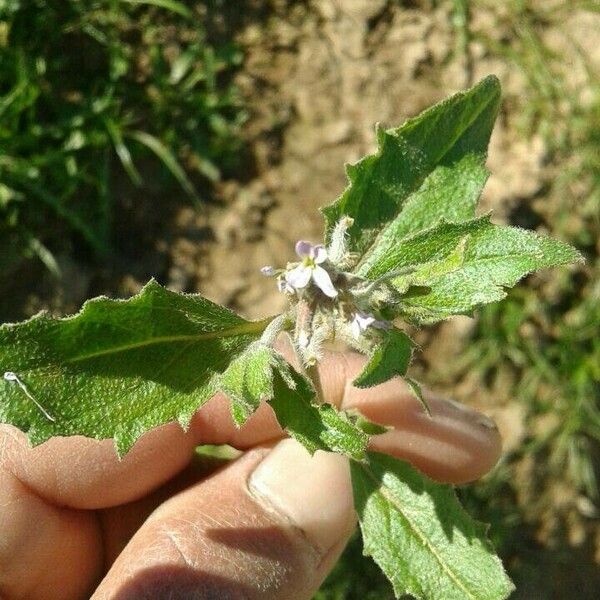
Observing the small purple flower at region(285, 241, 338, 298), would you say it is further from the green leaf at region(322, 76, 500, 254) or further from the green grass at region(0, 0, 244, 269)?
the green grass at region(0, 0, 244, 269)

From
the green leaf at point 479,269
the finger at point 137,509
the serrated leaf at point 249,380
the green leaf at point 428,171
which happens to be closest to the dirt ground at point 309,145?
the finger at point 137,509

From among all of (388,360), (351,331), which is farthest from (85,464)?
(388,360)

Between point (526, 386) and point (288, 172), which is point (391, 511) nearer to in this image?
point (526, 386)

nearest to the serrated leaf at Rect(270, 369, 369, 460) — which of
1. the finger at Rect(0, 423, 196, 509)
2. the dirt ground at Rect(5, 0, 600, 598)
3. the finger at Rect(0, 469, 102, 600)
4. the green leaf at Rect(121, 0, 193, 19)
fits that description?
the finger at Rect(0, 423, 196, 509)

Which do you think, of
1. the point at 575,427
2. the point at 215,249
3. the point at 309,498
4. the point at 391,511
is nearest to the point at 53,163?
the point at 215,249

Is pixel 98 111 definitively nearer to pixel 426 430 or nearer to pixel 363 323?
pixel 426 430

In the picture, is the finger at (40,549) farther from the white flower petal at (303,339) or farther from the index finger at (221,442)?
the white flower petal at (303,339)
